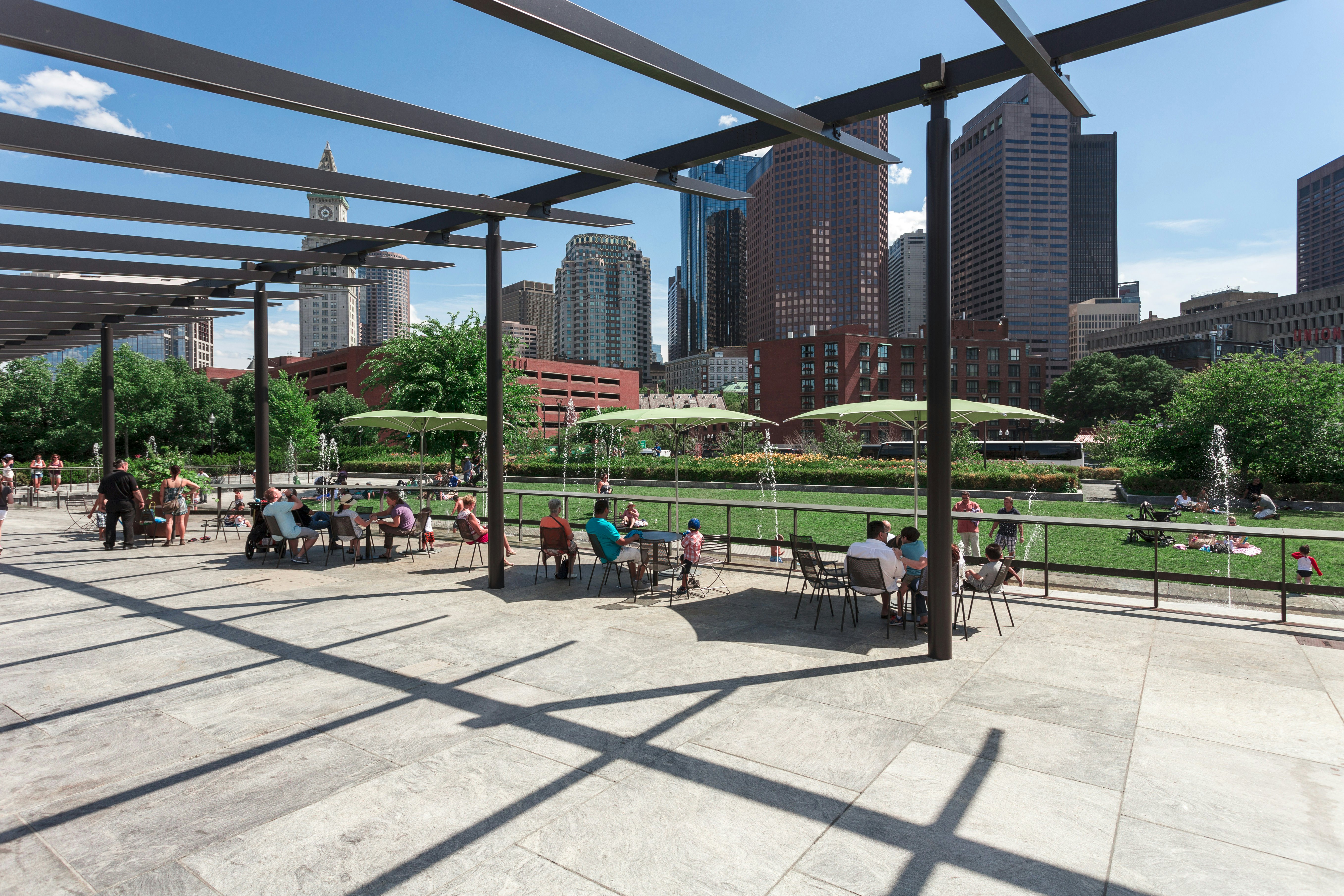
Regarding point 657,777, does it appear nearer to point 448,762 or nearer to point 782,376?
point 448,762

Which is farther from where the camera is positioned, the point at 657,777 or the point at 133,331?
the point at 133,331

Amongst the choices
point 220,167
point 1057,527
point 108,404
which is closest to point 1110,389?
point 1057,527

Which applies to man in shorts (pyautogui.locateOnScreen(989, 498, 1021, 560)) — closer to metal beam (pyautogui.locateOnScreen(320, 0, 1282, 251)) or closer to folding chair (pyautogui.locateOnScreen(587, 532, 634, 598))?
folding chair (pyautogui.locateOnScreen(587, 532, 634, 598))

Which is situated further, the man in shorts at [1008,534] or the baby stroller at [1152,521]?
the baby stroller at [1152,521]

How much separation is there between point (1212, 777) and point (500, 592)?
7.01 metres

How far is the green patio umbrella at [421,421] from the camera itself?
39.3ft

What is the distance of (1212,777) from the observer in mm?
3732

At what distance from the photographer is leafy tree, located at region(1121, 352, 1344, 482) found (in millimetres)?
22938

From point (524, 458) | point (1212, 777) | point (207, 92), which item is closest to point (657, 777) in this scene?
point (1212, 777)

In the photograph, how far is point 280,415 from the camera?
184ft

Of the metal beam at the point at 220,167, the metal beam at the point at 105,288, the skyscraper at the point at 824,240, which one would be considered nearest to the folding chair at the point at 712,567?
the metal beam at the point at 220,167

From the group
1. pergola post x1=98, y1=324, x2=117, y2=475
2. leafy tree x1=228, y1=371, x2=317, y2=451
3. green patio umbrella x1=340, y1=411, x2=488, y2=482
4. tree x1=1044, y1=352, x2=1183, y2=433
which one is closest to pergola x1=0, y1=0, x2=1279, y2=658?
green patio umbrella x1=340, y1=411, x2=488, y2=482

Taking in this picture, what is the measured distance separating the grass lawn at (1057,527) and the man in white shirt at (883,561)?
2.62m

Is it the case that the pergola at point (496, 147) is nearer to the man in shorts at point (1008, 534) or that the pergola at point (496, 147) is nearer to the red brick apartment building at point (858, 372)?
the man in shorts at point (1008, 534)
